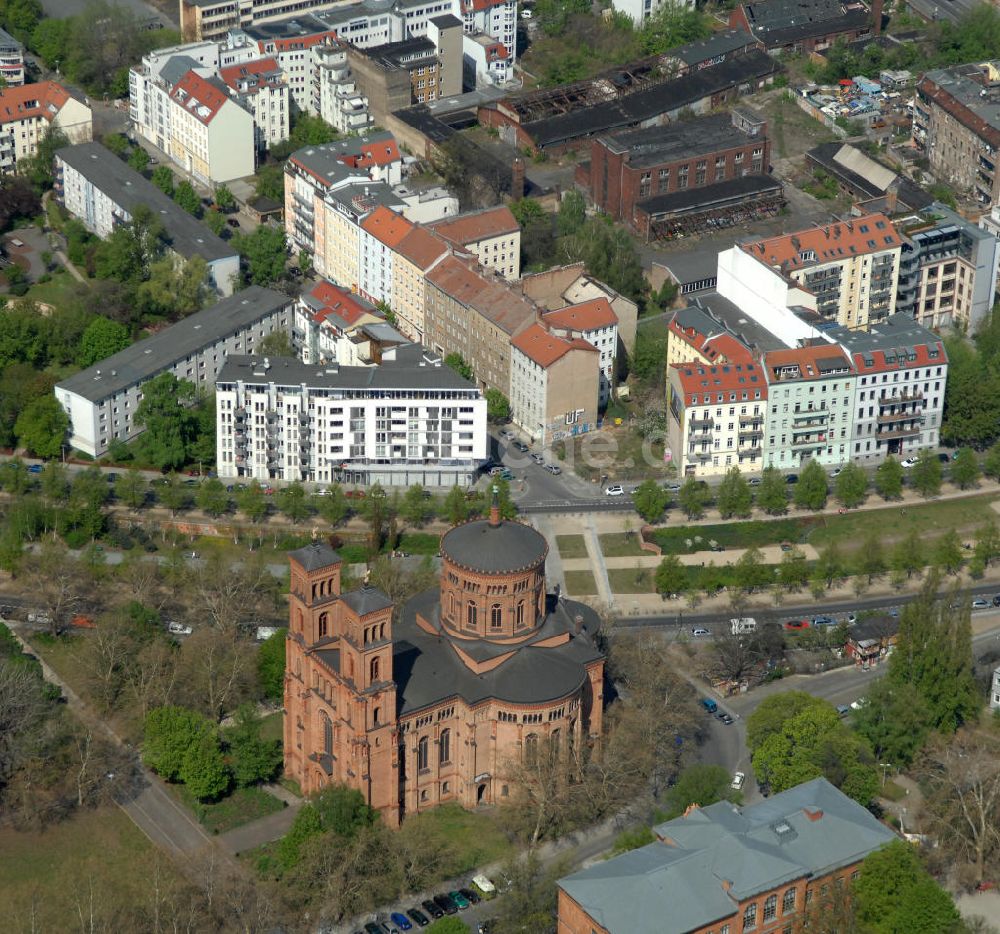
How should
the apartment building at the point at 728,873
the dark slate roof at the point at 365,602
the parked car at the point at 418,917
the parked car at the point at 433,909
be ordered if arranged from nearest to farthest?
1. the apartment building at the point at 728,873
2. the parked car at the point at 418,917
3. the dark slate roof at the point at 365,602
4. the parked car at the point at 433,909

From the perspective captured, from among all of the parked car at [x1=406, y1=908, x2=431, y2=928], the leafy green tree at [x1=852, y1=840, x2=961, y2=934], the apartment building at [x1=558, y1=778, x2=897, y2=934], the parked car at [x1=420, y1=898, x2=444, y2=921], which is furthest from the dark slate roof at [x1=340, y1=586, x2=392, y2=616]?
the leafy green tree at [x1=852, y1=840, x2=961, y2=934]

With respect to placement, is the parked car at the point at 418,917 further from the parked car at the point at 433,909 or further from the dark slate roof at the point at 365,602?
the dark slate roof at the point at 365,602

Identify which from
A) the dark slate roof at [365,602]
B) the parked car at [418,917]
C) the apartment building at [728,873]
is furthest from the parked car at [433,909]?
the dark slate roof at [365,602]

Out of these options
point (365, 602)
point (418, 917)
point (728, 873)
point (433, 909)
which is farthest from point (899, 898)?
point (365, 602)

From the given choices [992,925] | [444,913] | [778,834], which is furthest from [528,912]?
[992,925]

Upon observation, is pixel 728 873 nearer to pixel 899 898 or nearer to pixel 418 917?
pixel 899 898

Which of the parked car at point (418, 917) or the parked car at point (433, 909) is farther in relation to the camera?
the parked car at point (433, 909)

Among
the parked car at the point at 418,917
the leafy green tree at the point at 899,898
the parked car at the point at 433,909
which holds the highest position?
the leafy green tree at the point at 899,898
